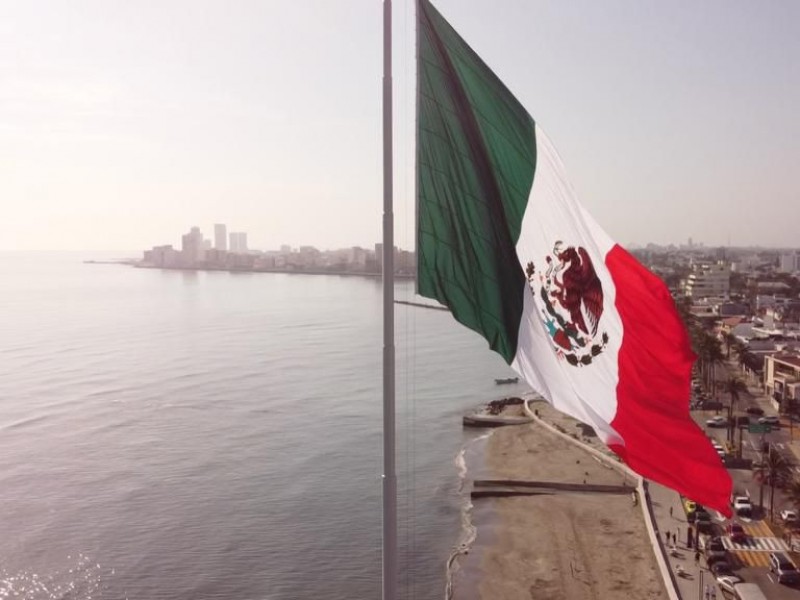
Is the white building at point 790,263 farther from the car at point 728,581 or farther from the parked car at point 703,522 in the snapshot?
the car at point 728,581

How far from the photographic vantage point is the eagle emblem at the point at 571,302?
195 inches

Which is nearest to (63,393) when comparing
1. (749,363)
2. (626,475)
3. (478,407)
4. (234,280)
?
(478,407)

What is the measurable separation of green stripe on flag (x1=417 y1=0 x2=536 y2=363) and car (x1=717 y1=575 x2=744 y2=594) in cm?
1592

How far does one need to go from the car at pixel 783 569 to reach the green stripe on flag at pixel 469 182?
56.8 ft

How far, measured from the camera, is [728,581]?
59.9 ft

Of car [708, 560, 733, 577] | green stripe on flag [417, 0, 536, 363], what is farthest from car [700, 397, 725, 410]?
green stripe on flag [417, 0, 536, 363]

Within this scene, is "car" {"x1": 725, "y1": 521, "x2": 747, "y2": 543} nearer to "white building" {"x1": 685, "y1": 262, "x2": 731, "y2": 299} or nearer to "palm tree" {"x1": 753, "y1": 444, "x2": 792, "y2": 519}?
"palm tree" {"x1": 753, "y1": 444, "x2": 792, "y2": 519}

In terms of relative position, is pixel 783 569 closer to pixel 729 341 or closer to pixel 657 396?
pixel 657 396

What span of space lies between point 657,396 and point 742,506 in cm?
2192

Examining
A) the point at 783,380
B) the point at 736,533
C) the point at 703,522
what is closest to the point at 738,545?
the point at 736,533

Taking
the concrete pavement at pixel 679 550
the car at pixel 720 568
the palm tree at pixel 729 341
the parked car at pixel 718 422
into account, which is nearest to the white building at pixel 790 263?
the palm tree at pixel 729 341

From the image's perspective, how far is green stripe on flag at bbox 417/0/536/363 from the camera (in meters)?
4.77

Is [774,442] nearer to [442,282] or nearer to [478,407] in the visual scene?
[478,407]

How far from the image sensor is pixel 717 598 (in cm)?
1752
